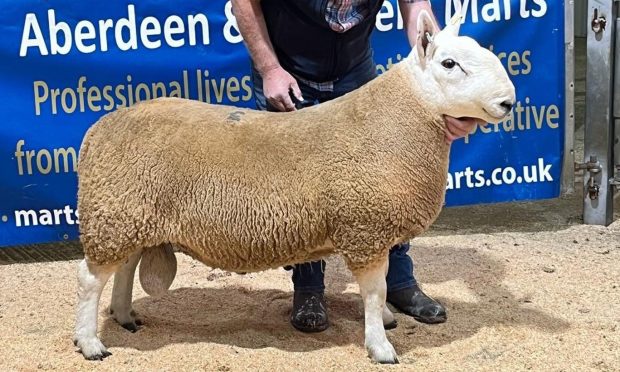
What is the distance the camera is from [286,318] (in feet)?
14.6

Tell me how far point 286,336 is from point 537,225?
254 cm

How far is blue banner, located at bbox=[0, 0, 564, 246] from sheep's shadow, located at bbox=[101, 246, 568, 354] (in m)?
1.09

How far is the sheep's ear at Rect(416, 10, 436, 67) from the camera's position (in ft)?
11.6

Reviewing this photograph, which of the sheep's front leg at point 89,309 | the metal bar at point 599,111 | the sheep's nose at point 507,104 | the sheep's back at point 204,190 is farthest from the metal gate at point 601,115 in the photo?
the sheep's front leg at point 89,309

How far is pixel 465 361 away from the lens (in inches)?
153

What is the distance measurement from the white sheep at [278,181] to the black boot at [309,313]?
1.44 ft

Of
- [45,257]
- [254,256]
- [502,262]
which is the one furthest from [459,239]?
[45,257]

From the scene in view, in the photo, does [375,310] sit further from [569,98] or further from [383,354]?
[569,98]

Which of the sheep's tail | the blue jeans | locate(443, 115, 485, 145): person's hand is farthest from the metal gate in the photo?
the sheep's tail

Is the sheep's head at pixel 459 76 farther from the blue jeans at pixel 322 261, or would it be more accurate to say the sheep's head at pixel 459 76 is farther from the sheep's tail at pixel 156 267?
the sheep's tail at pixel 156 267

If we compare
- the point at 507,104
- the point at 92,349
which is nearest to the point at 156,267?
Result: the point at 92,349

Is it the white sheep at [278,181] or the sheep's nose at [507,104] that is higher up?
the sheep's nose at [507,104]

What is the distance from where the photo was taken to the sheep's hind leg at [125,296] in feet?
13.8

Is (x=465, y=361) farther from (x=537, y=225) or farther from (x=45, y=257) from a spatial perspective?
(x=45, y=257)
